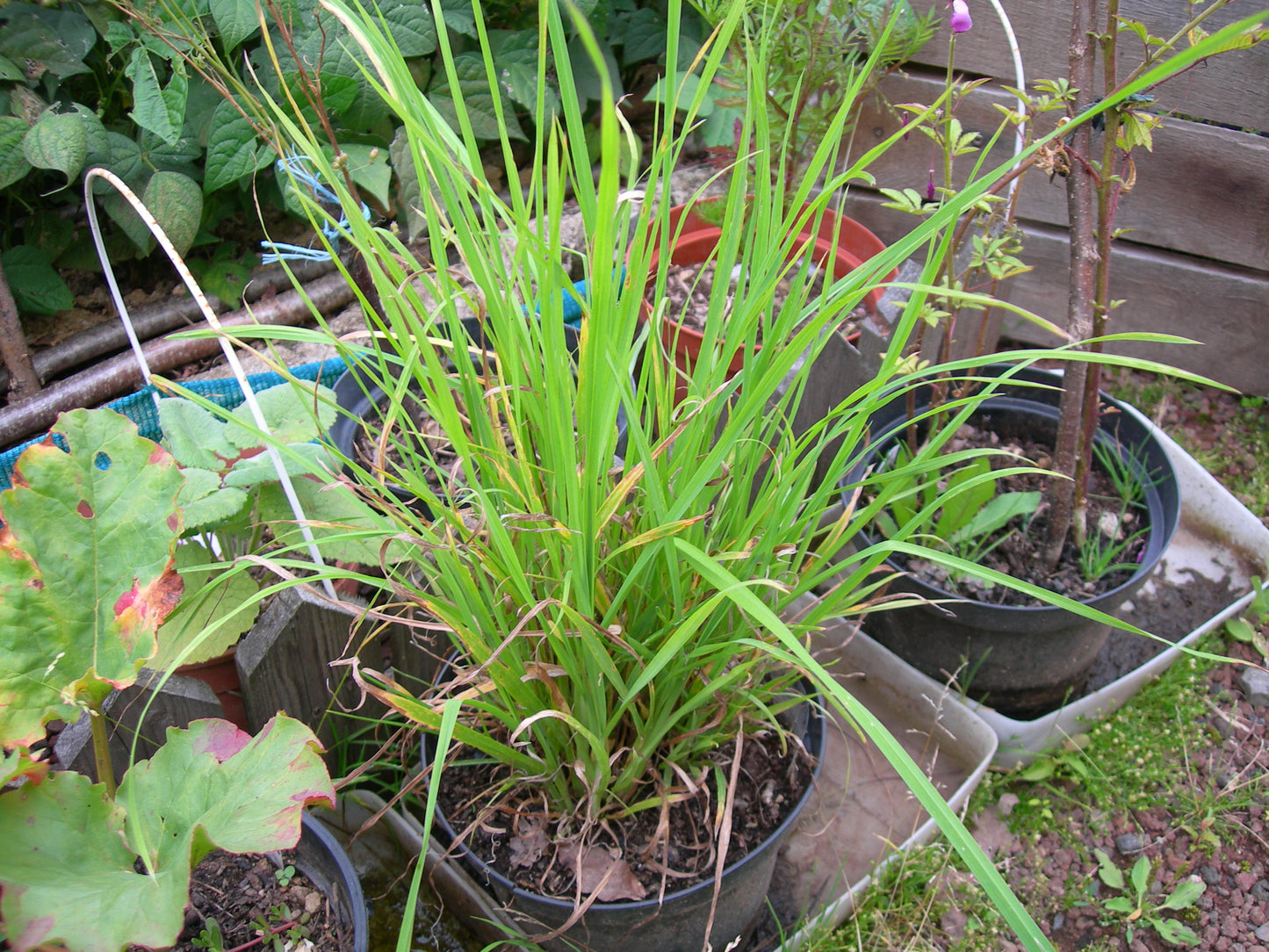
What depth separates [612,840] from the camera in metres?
0.92

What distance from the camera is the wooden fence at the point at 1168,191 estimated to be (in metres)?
1.68

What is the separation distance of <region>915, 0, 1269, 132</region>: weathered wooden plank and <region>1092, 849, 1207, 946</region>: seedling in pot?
4.40 feet

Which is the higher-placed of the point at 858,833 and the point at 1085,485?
the point at 1085,485

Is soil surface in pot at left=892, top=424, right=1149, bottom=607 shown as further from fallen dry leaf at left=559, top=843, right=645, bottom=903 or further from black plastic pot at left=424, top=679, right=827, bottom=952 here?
fallen dry leaf at left=559, top=843, right=645, bottom=903

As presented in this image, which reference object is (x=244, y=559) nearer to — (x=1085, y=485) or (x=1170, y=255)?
(x=1085, y=485)

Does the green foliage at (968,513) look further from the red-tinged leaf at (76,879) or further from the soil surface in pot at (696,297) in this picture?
the red-tinged leaf at (76,879)

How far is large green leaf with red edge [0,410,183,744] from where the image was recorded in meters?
0.71

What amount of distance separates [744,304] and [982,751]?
3.04 ft

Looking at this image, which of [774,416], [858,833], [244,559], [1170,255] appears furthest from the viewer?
[1170,255]

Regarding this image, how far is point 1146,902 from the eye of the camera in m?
1.19

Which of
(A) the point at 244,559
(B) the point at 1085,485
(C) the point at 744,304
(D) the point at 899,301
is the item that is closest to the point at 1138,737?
(B) the point at 1085,485

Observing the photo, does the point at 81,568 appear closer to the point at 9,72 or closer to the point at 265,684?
the point at 265,684

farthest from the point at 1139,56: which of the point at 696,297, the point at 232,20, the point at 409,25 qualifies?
the point at 232,20

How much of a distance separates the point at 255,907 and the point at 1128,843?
1190 millimetres
